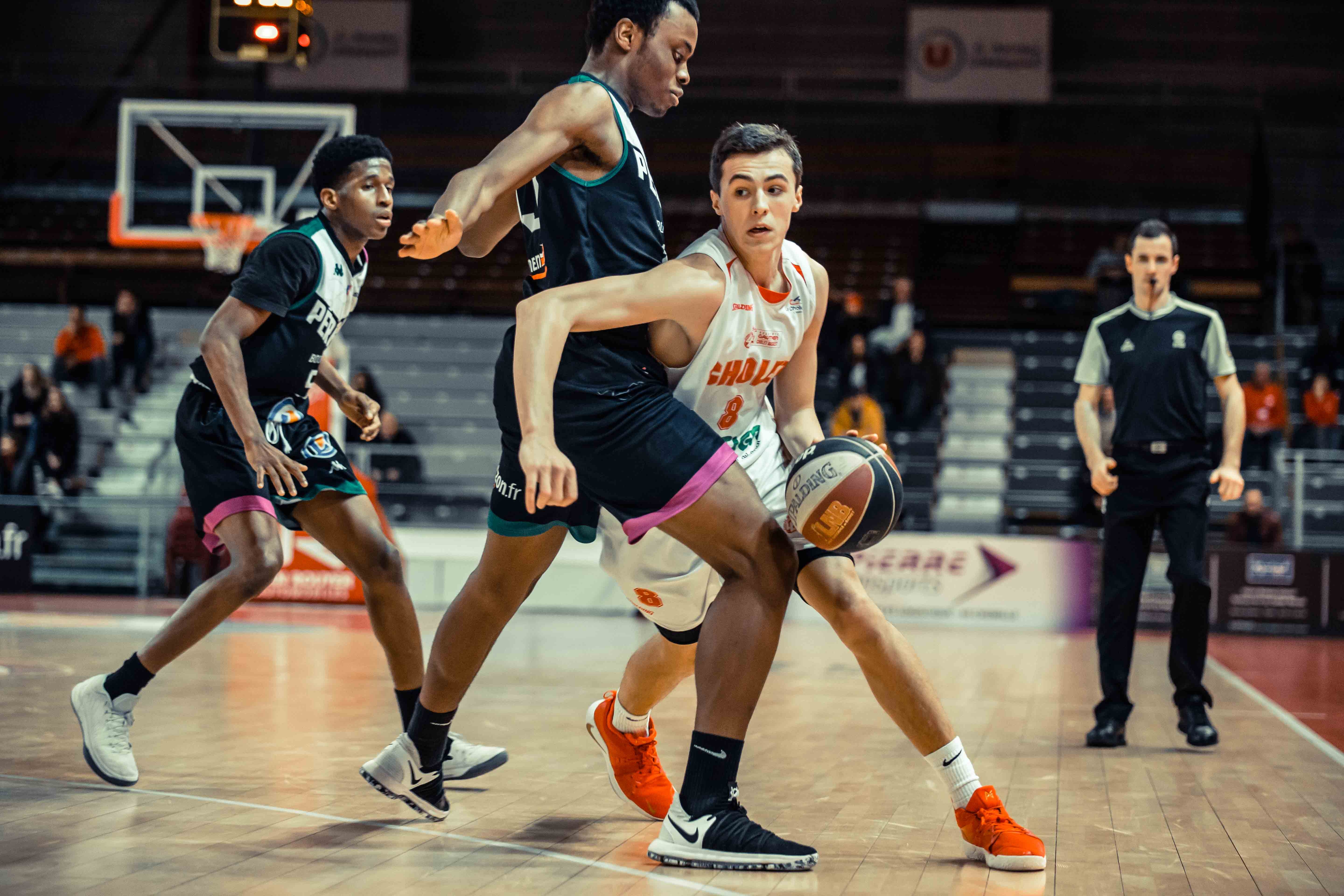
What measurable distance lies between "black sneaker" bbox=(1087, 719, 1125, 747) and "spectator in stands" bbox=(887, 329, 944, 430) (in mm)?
9742

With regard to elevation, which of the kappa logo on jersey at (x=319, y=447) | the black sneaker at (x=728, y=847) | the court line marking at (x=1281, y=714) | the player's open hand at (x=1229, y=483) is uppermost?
the kappa logo on jersey at (x=319, y=447)

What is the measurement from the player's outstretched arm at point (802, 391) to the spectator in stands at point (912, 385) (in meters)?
11.5

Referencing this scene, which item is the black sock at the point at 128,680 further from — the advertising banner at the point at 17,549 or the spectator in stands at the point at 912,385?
the spectator in stands at the point at 912,385

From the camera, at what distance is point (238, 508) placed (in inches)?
173

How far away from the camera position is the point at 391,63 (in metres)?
20.6

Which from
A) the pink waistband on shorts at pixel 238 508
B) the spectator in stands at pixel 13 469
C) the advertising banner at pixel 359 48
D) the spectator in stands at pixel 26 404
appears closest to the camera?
the pink waistband on shorts at pixel 238 508

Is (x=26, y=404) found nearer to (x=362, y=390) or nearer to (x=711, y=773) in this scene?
(x=362, y=390)

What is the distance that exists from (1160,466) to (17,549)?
11.1 m

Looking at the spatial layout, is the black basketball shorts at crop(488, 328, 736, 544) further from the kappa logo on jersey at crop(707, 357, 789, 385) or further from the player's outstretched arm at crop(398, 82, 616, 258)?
the player's outstretched arm at crop(398, 82, 616, 258)

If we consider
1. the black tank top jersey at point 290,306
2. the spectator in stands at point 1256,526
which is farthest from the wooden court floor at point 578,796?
the spectator in stands at point 1256,526

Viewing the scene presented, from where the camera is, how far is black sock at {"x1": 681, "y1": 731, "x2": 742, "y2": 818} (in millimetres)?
3221

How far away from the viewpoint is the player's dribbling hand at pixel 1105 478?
5.54 meters

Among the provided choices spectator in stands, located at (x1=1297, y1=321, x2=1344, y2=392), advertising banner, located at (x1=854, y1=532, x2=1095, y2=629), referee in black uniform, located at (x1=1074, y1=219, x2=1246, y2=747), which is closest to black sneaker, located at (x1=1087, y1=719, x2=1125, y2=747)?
referee in black uniform, located at (x1=1074, y1=219, x2=1246, y2=747)

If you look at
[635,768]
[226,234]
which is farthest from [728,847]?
[226,234]
